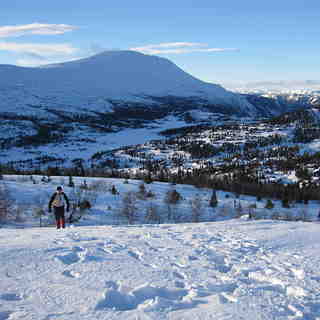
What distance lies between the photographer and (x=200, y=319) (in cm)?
677

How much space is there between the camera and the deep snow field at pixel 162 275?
23.5ft

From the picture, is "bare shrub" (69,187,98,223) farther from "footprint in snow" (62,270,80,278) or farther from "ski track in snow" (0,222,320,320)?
"footprint in snow" (62,270,80,278)

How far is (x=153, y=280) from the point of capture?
885cm

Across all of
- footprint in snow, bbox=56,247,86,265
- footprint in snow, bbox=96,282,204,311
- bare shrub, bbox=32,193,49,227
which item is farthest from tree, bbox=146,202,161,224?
footprint in snow, bbox=96,282,204,311

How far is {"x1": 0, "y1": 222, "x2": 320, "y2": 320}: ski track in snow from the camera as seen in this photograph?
281 inches

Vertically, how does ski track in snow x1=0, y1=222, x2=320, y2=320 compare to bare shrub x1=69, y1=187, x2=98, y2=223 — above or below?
above

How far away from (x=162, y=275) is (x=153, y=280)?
492 mm

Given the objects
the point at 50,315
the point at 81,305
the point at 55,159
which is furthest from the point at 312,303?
the point at 55,159

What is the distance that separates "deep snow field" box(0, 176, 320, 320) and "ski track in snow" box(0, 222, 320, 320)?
0.03 metres

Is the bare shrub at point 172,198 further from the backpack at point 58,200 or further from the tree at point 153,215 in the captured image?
the backpack at point 58,200

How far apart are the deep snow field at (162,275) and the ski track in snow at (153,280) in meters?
0.03

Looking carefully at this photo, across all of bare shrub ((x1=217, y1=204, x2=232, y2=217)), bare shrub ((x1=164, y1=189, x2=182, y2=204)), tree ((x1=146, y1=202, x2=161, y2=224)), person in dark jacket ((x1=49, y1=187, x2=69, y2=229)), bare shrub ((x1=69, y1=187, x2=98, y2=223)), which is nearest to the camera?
person in dark jacket ((x1=49, y1=187, x2=69, y2=229))

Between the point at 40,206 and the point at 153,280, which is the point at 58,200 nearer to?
the point at 153,280

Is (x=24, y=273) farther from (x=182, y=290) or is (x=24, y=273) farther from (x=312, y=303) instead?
(x=312, y=303)
